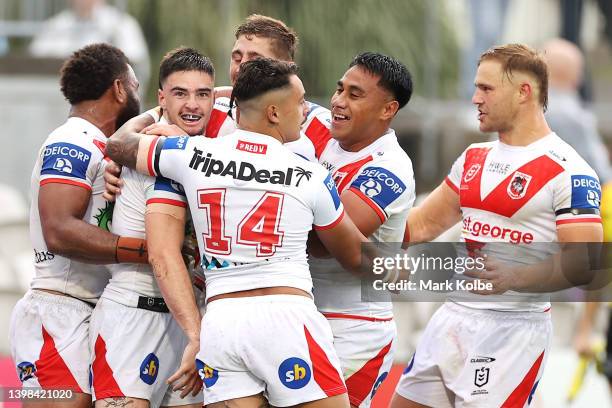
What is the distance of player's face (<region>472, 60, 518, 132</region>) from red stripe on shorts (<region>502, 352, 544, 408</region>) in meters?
1.23

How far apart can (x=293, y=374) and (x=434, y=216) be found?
5.70 feet

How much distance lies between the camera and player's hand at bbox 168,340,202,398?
5.45m

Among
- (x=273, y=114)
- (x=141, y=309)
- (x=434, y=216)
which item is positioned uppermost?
(x=273, y=114)

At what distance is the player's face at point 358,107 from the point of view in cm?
604

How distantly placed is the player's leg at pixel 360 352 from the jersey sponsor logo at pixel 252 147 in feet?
3.64

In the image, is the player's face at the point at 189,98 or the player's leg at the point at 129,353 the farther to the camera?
the player's face at the point at 189,98

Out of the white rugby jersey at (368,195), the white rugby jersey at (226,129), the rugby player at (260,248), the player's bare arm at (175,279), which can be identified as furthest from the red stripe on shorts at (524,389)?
the player's bare arm at (175,279)

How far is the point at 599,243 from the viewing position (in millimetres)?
6016

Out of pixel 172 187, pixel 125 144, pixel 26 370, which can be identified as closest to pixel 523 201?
pixel 172 187

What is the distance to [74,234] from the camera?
5.83m

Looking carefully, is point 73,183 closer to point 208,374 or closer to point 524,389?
point 208,374

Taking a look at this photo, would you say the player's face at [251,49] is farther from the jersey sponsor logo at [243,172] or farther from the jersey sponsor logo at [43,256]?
the jersey sponsor logo at [43,256]

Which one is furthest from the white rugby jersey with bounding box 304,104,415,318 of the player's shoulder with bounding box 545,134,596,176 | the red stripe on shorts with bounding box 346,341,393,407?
the player's shoulder with bounding box 545,134,596,176

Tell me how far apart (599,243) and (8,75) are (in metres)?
8.68
